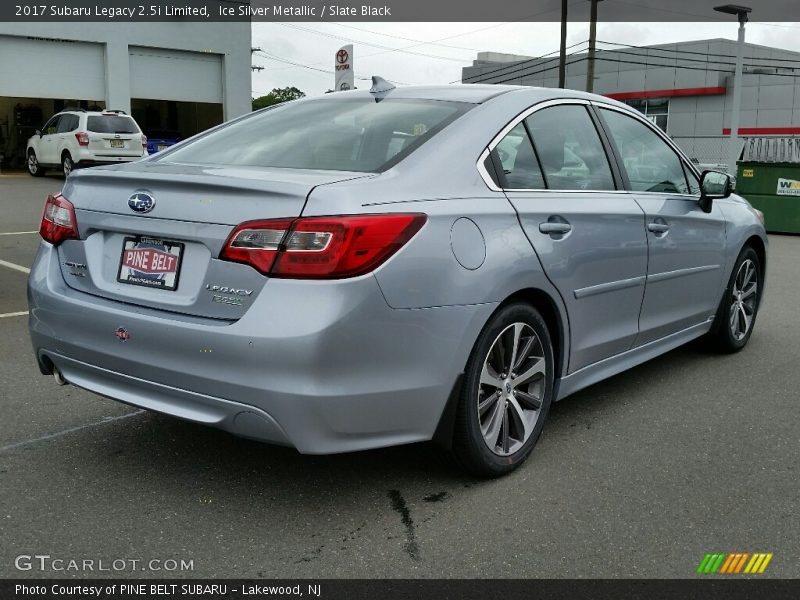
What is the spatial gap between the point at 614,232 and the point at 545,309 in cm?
64

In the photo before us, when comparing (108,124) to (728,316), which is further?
(108,124)

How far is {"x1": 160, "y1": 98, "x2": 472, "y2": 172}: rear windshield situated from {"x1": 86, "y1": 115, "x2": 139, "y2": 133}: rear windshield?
19.7 meters

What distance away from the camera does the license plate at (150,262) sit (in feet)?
10.1

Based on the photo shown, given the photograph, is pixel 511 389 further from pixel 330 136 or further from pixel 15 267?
pixel 15 267

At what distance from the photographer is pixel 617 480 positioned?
11.8 feet

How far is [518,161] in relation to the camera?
3.75m

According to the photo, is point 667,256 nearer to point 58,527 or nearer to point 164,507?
point 164,507

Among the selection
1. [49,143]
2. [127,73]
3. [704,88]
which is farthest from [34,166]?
[704,88]

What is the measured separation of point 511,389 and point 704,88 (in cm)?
4081

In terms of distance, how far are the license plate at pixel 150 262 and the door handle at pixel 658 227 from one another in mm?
2482

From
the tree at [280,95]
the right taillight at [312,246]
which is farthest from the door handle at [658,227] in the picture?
the tree at [280,95]

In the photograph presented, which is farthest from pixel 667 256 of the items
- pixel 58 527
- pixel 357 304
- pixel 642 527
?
pixel 58 527

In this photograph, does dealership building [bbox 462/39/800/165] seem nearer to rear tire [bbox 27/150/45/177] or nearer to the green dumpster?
the green dumpster

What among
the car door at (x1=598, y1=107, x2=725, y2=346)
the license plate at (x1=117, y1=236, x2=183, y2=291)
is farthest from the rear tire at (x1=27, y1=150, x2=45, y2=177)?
the license plate at (x1=117, y1=236, x2=183, y2=291)
